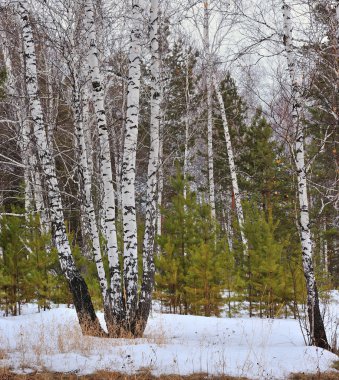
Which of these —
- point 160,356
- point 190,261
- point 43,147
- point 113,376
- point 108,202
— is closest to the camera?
point 113,376

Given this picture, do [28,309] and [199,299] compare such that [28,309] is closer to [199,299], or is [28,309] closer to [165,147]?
[199,299]

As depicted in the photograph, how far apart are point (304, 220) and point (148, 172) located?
9.97 feet

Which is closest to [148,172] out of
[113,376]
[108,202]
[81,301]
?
[108,202]

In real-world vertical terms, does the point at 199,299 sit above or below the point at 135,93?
below

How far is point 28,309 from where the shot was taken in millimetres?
13430

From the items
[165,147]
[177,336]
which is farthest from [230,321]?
[165,147]

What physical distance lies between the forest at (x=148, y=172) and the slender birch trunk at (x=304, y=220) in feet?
0.07

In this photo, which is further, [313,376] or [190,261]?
[190,261]

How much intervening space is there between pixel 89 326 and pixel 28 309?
722 centimetres

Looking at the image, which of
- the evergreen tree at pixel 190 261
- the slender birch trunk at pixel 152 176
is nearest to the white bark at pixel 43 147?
the slender birch trunk at pixel 152 176

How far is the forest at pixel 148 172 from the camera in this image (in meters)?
7.07

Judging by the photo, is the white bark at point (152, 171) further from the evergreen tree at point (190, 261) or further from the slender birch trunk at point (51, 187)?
the evergreen tree at point (190, 261)

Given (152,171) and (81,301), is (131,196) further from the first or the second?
(81,301)

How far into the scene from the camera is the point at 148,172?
812cm
